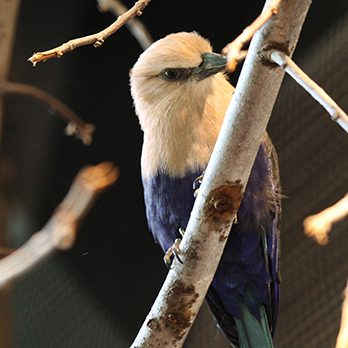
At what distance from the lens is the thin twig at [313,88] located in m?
0.70

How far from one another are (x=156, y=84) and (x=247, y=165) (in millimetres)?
456

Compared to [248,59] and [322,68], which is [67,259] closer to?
[322,68]

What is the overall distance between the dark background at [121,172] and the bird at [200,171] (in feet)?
1.15

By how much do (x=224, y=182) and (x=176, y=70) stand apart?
16.6 inches

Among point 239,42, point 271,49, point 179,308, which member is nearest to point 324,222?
point 239,42

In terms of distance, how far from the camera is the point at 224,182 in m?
0.93

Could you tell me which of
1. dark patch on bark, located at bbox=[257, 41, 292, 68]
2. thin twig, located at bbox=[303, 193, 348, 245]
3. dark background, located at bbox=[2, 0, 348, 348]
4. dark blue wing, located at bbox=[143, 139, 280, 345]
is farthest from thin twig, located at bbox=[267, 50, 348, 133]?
dark background, located at bbox=[2, 0, 348, 348]

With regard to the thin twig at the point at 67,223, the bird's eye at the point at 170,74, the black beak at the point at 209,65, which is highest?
the bird's eye at the point at 170,74

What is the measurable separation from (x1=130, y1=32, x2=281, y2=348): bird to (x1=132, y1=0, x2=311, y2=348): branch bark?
0.25 m

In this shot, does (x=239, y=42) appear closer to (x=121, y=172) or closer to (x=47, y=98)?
(x=47, y=98)

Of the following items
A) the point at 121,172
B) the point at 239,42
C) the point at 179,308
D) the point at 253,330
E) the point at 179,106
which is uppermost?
the point at 121,172

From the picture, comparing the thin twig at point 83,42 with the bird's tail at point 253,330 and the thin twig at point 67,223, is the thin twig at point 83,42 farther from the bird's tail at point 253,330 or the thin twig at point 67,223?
the bird's tail at point 253,330

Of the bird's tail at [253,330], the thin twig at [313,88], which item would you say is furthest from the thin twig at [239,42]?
the bird's tail at [253,330]

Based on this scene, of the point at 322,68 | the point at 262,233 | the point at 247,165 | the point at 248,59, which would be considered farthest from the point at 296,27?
the point at 322,68
